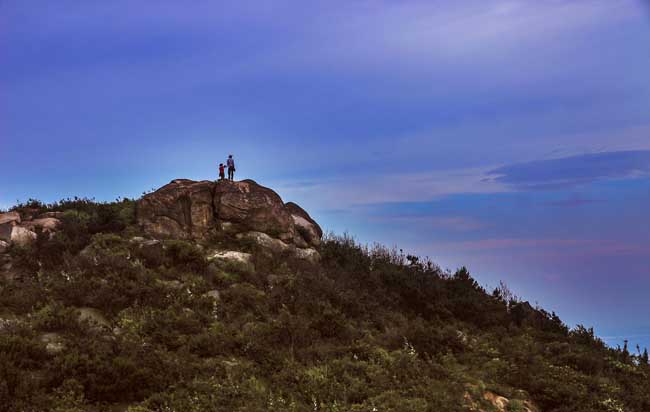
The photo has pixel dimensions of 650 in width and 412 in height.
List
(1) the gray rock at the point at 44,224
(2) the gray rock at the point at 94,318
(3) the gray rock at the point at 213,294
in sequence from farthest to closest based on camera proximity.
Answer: (1) the gray rock at the point at 44,224
(3) the gray rock at the point at 213,294
(2) the gray rock at the point at 94,318

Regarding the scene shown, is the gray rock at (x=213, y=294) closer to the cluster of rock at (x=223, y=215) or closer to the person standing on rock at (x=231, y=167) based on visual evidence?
the cluster of rock at (x=223, y=215)

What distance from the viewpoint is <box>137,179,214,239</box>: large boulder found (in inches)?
862

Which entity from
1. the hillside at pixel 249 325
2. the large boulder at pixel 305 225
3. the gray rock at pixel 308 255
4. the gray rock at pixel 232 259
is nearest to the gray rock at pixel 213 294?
the hillside at pixel 249 325

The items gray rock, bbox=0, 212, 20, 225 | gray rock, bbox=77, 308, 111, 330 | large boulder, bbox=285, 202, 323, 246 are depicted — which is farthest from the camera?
large boulder, bbox=285, 202, 323, 246

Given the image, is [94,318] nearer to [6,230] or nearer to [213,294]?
[213,294]

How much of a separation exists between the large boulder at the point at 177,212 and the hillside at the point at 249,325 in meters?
0.06

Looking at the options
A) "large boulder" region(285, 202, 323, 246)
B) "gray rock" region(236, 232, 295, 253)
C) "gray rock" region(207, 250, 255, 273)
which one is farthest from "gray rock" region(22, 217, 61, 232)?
"large boulder" region(285, 202, 323, 246)

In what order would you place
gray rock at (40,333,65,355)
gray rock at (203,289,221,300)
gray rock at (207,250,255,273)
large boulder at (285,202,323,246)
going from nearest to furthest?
gray rock at (40,333,65,355) < gray rock at (203,289,221,300) < gray rock at (207,250,255,273) < large boulder at (285,202,323,246)

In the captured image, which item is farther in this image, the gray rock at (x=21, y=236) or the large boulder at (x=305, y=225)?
the large boulder at (x=305, y=225)

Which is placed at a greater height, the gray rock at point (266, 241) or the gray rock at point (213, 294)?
the gray rock at point (266, 241)

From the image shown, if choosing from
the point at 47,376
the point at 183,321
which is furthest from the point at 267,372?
the point at 47,376

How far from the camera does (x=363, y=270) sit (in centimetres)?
2280

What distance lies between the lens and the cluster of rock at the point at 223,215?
72.7ft

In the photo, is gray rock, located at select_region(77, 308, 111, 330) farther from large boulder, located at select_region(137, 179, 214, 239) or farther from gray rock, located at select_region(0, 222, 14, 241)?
gray rock, located at select_region(0, 222, 14, 241)
